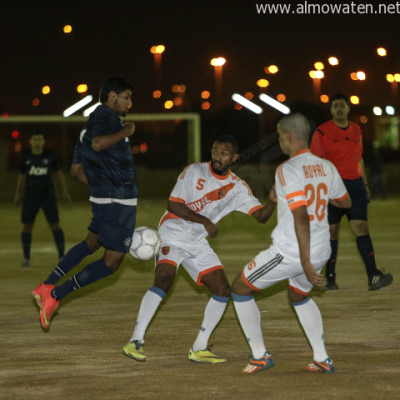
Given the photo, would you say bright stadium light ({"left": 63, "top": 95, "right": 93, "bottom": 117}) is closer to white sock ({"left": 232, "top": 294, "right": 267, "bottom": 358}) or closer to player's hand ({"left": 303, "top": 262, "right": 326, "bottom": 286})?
white sock ({"left": 232, "top": 294, "right": 267, "bottom": 358})

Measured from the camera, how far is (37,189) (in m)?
9.59

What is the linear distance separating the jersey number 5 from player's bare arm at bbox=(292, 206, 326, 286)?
0.51 feet

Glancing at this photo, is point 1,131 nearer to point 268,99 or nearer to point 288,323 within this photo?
point 268,99

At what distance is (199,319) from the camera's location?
605cm

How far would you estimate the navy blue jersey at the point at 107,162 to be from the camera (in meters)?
5.06

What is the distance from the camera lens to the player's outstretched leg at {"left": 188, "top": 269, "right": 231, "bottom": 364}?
4629 mm

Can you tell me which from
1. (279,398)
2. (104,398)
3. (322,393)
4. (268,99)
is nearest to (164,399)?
(104,398)

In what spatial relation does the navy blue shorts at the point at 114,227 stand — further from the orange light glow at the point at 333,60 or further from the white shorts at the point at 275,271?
the orange light glow at the point at 333,60

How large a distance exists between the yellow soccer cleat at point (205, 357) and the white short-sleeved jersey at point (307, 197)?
1.03m

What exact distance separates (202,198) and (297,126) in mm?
1118

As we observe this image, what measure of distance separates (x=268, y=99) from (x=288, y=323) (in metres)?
33.6

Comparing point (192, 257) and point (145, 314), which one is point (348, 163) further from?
point (145, 314)

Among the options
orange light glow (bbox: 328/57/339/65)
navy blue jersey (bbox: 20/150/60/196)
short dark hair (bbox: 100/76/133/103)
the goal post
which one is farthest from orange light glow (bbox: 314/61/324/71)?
short dark hair (bbox: 100/76/133/103)

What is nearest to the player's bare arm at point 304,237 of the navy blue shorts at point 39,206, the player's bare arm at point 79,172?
the player's bare arm at point 79,172
